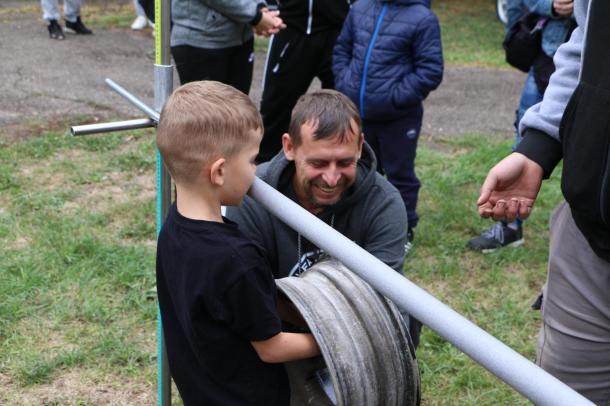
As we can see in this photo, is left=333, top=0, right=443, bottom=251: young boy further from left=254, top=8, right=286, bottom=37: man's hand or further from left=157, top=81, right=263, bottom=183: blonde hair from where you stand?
left=157, top=81, right=263, bottom=183: blonde hair

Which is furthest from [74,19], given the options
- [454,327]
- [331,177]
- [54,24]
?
[454,327]

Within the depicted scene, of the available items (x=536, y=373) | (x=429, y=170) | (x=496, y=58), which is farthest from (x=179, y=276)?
(x=496, y=58)

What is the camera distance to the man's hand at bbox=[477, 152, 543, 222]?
195 centimetres

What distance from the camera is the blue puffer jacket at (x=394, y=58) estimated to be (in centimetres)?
412

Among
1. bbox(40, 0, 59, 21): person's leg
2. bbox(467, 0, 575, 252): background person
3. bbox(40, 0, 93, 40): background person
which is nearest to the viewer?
bbox(467, 0, 575, 252): background person

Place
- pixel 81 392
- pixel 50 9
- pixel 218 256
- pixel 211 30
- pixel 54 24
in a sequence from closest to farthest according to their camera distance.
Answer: pixel 218 256 < pixel 81 392 < pixel 211 30 < pixel 50 9 < pixel 54 24

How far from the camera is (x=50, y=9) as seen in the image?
9438mm

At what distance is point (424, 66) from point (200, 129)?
8.52 ft

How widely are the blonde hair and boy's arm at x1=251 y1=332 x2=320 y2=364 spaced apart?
0.38 m

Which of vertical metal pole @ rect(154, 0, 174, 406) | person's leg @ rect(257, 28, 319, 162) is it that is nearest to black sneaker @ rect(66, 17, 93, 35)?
person's leg @ rect(257, 28, 319, 162)

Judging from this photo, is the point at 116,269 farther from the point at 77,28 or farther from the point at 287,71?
the point at 77,28

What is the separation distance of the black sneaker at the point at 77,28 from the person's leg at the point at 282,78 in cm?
528

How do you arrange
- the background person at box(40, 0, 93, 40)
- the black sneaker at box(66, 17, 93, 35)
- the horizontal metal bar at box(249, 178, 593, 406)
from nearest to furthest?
1. the horizontal metal bar at box(249, 178, 593, 406)
2. the background person at box(40, 0, 93, 40)
3. the black sneaker at box(66, 17, 93, 35)

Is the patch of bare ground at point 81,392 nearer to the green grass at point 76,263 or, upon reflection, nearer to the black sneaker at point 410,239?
the green grass at point 76,263
